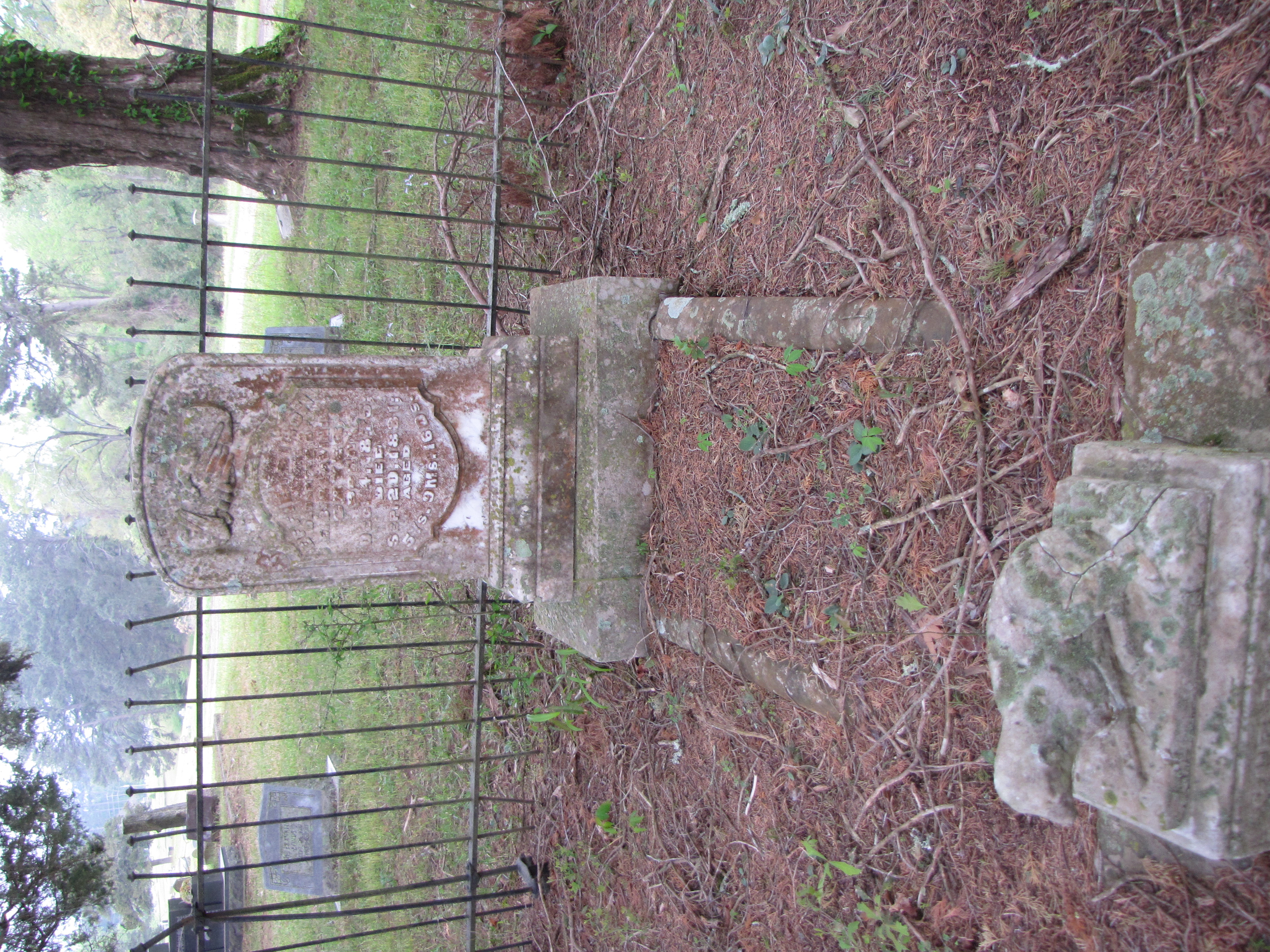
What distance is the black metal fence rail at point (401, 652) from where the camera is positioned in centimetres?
356

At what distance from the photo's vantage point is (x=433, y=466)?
3.37 metres

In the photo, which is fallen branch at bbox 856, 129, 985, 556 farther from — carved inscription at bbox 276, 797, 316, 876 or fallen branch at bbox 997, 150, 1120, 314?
carved inscription at bbox 276, 797, 316, 876

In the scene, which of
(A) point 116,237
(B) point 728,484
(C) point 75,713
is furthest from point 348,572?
(C) point 75,713

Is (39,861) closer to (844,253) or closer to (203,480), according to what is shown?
(203,480)

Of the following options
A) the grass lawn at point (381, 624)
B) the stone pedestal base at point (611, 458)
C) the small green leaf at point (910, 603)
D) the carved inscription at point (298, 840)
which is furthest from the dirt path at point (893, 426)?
the carved inscription at point (298, 840)

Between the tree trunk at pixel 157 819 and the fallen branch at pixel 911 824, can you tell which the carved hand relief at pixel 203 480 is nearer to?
the fallen branch at pixel 911 824

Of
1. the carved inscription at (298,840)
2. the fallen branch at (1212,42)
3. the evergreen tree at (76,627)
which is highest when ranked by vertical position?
the fallen branch at (1212,42)

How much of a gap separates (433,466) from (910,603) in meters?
2.06

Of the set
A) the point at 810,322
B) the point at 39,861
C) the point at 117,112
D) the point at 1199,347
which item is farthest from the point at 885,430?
the point at 117,112

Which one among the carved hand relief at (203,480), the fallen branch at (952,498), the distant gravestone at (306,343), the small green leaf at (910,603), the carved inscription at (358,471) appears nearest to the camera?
the fallen branch at (952,498)

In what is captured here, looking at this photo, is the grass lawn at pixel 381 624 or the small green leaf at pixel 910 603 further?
the grass lawn at pixel 381 624

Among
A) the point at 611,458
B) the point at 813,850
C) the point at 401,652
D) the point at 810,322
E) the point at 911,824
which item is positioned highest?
the point at 810,322

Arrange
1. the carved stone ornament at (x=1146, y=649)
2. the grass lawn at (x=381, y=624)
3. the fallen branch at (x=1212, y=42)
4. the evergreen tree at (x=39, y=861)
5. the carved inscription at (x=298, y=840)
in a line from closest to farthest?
the carved stone ornament at (x=1146, y=649) → the fallen branch at (x=1212, y=42) → the evergreen tree at (x=39, y=861) → the grass lawn at (x=381, y=624) → the carved inscription at (x=298, y=840)

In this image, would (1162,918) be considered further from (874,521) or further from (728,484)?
(728,484)
